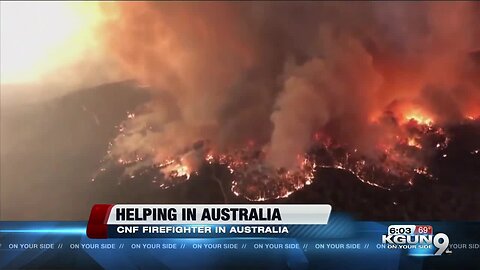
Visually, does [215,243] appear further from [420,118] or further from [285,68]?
[420,118]

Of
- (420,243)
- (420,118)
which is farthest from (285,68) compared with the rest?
(420,243)

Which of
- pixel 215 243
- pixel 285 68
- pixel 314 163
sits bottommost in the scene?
pixel 215 243

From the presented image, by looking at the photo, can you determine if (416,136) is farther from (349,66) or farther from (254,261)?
(254,261)

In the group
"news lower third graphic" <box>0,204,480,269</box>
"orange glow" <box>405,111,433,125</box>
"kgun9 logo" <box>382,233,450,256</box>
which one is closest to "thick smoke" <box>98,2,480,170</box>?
"orange glow" <box>405,111,433,125</box>

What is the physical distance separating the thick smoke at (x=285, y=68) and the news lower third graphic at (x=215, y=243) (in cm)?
29

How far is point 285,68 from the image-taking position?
7.02ft

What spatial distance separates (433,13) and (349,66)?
497 mm

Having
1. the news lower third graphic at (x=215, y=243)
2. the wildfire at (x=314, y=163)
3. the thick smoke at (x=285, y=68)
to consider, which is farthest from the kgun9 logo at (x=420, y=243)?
the thick smoke at (x=285, y=68)

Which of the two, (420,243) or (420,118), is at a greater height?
(420,118)

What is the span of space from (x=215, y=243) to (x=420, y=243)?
926 millimetres

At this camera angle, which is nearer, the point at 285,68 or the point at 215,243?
the point at 215,243

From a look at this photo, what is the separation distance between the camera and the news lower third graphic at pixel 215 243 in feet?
6.63

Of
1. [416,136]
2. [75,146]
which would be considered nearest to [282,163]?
[416,136]

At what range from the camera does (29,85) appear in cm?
216
